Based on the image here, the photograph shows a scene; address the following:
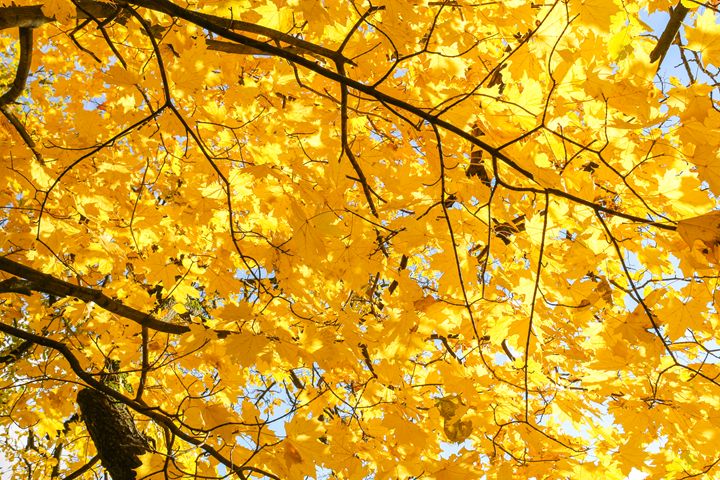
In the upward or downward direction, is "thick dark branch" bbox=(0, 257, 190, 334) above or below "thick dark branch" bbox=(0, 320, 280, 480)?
above

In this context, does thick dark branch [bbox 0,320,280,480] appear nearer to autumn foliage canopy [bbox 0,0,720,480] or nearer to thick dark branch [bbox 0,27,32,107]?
autumn foliage canopy [bbox 0,0,720,480]

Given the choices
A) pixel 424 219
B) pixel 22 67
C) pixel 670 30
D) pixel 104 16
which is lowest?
pixel 424 219

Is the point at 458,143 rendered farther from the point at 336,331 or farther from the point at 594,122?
the point at 336,331

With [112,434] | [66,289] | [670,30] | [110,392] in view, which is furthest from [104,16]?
[670,30]

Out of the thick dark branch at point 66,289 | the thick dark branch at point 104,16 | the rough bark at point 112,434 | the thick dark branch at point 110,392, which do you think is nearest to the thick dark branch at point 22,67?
the thick dark branch at point 104,16

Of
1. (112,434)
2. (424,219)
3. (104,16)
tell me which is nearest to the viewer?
(424,219)

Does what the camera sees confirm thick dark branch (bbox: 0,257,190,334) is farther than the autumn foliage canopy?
Yes

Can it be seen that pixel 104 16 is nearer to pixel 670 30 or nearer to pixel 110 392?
pixel 110 392

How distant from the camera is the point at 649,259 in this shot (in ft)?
6.97

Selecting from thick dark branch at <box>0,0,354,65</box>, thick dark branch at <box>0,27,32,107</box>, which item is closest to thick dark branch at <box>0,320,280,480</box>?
thick dark branch at <box>0,27,32,107</box>

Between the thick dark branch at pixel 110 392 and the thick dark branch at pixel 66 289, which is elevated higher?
the thick dark branch at pixel 66 289

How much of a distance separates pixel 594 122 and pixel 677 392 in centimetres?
119

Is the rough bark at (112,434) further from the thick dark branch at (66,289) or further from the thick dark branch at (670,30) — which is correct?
the thick dark branch at (670,30)

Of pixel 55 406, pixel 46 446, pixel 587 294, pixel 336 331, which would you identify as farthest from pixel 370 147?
pixel 46 446
